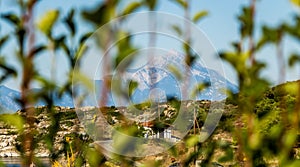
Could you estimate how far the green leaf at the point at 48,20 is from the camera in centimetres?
335

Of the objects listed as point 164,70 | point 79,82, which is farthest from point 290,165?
point 79,82

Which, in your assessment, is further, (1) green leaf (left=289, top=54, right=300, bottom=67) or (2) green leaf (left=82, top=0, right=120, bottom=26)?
(1) green leaf (left=289, top=54, right=300, bottom=67)

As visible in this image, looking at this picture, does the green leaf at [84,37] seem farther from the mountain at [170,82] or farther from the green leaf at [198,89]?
the green leaf at [198,89]

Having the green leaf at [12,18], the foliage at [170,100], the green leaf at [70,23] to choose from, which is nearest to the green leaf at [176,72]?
the foliage at [170,100]

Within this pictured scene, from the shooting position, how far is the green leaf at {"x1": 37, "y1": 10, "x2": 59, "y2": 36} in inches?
132

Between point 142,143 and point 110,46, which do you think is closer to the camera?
point 110,46

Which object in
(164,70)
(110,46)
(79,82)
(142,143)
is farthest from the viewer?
(164,70)

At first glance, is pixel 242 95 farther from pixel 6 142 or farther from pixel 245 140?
pixel 6 142

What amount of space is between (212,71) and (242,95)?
0.27m

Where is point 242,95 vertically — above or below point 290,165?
above

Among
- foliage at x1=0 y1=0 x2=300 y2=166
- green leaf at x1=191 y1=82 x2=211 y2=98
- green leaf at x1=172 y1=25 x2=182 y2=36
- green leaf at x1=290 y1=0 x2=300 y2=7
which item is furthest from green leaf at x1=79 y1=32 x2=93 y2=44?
green leaf at x1=290 y1=0 x2=300 y2=7

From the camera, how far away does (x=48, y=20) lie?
11.0 ft

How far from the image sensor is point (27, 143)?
3.47m

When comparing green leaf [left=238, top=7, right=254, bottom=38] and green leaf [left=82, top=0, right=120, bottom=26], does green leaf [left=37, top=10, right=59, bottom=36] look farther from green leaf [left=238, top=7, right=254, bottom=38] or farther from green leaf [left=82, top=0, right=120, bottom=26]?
green leaf [left=238, top=7, right=254, bottom=38]
